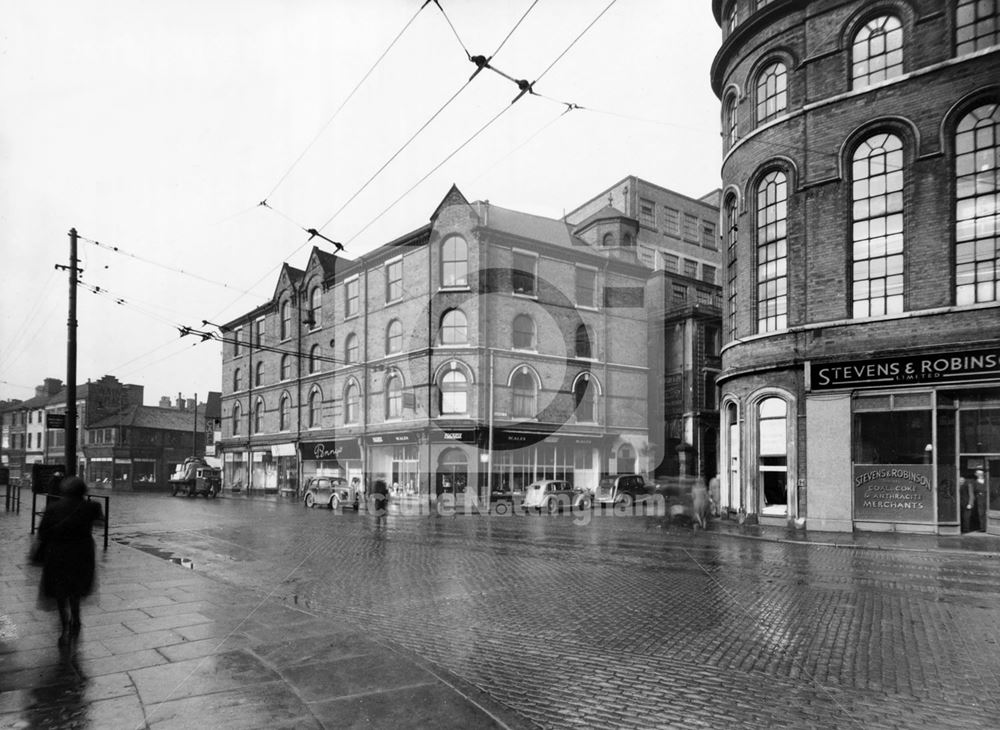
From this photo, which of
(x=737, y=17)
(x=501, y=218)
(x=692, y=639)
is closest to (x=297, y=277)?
(x=501, y=218)

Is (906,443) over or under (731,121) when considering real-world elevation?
under

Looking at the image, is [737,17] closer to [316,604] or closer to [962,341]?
[962,341]

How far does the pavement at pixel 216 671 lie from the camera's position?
496 cm

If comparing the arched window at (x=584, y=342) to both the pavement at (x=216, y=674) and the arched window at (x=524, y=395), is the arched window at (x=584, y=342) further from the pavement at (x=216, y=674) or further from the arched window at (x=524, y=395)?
the pavement at (x=216, y=674)

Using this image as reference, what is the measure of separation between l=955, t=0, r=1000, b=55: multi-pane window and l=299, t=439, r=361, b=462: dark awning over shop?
96.5ft

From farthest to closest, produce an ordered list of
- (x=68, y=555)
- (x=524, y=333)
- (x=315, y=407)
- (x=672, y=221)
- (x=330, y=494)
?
(x=672, y=221), (x=315, y=407), (x=524, y=333), (x=330, y=494), (x=68, y=555)

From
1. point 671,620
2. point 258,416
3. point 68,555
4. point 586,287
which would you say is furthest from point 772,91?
point 258,416

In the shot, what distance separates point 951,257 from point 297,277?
118 ft

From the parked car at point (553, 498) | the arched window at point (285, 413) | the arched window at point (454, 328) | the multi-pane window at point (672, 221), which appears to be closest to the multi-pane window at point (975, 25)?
the parked car at point (553, 498)

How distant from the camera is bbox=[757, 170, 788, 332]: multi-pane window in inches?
845

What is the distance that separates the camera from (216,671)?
5.94 metres

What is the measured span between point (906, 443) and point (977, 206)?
252 inches

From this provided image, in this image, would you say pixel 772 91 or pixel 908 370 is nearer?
pixel 908 370

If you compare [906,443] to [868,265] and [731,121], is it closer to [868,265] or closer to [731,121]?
[868,265]
